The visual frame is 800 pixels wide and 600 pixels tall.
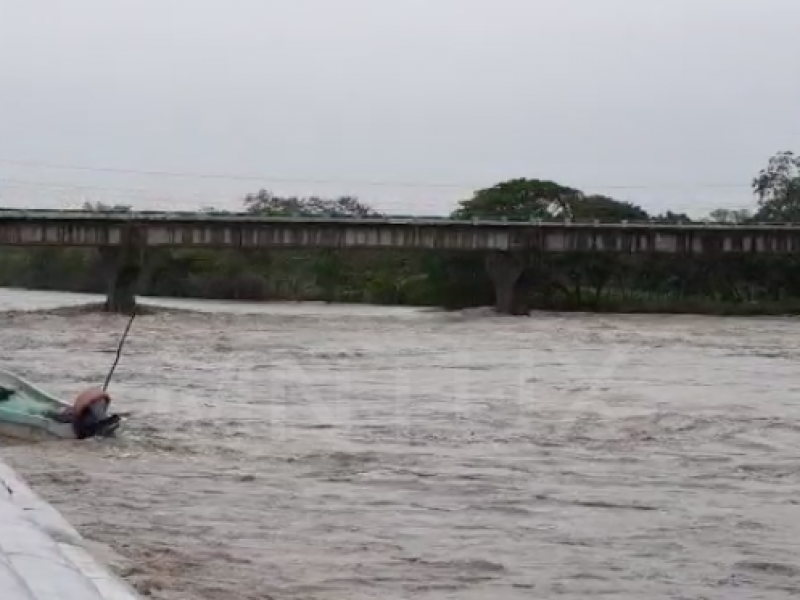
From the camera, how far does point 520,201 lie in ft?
239

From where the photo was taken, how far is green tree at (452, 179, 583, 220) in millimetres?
72250

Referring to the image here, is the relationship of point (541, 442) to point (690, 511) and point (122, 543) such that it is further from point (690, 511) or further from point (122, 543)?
point (122, 543)

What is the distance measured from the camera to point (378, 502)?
14.2 metres

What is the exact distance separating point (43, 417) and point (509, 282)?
46.7m

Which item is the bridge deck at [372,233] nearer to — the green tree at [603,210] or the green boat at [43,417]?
the green tree at [603,210]

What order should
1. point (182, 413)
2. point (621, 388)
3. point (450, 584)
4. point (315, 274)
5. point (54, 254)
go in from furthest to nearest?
point (54, 254) → point (315, 274) → point (621, 388) → point (182, 413) → point (450, 584)

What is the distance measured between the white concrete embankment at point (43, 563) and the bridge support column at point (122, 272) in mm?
49062

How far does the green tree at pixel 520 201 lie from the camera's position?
7225 cm

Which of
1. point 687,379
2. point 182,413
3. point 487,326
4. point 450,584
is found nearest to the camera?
point 450,584

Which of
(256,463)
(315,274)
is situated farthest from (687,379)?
(315,274)

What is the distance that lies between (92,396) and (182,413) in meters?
4.50

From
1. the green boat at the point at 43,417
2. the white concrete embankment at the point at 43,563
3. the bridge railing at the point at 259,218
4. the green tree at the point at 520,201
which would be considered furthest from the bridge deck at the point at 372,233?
the white concrete embankment at the point at 43,563

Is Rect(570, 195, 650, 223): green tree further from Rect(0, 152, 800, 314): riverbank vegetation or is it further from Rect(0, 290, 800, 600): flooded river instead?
Rect(0, 290, 800, 600): flooded river

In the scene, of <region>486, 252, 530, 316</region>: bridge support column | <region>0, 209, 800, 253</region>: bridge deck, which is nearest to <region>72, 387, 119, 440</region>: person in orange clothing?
<region>0, 209, 800, 253</region>: bridge deck
